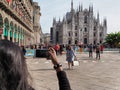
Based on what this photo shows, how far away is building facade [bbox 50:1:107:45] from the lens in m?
134

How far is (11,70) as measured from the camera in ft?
5.24

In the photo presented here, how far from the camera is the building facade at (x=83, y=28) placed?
133500 mm

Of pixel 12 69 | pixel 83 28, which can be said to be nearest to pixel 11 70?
pixel 12 69

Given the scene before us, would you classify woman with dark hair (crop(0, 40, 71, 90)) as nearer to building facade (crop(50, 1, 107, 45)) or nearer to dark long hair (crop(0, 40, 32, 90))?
dark long hair (crop(0, 40, 32, 90))

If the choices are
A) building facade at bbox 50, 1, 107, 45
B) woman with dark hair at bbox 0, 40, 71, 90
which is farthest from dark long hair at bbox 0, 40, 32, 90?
building facade at bbox 50, 1, 107, 45

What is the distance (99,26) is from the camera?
135m

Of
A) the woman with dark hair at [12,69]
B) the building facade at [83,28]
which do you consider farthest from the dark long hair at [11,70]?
the building facade at [83,28]

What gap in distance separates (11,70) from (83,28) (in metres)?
134

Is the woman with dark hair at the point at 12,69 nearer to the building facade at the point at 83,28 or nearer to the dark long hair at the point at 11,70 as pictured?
the dark long hair at the point at 11,70

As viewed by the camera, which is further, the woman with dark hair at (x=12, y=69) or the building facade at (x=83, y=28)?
the building facade at (x=83, y=28)

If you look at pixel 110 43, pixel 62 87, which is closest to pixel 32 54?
pixel 62 87

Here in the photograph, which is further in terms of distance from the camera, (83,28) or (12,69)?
(83,28)

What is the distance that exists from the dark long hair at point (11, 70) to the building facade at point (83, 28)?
130975 mm

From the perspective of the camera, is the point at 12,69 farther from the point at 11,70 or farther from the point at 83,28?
the point at 83,28
